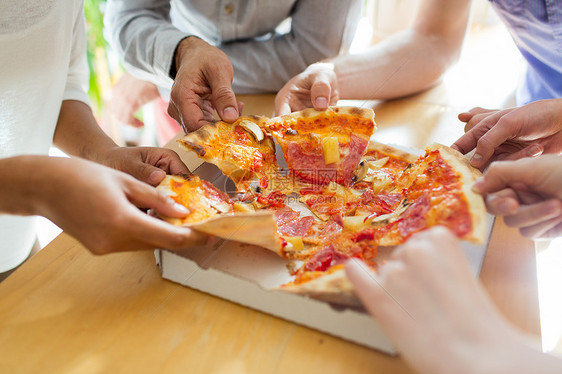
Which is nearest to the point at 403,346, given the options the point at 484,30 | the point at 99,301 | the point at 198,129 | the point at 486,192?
the point at 486,192

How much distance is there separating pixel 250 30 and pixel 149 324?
1.26m

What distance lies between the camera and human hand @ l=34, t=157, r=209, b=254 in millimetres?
644

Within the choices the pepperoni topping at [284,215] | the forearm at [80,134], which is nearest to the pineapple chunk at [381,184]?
the pepperoni topping at [284,215]

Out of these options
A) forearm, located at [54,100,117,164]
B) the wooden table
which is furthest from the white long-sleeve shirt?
the wooden table

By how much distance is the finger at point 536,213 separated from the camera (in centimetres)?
71

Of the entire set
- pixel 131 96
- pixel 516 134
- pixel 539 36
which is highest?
pixel 539 36

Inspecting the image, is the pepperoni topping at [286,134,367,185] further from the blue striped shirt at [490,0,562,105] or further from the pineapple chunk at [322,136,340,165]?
the blue striped shirt at [490,0,562,105]

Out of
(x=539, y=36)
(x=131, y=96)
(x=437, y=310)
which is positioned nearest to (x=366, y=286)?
(x=437, y=310)

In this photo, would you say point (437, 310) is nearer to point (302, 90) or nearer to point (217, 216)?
point (217, 216)

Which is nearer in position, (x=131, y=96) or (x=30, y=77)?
(x=30, y=77)

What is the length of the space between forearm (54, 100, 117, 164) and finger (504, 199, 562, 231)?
3.09ft

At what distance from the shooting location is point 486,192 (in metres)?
0.79

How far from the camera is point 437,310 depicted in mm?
543

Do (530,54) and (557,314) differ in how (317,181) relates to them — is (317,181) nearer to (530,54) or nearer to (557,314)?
(557,314)
